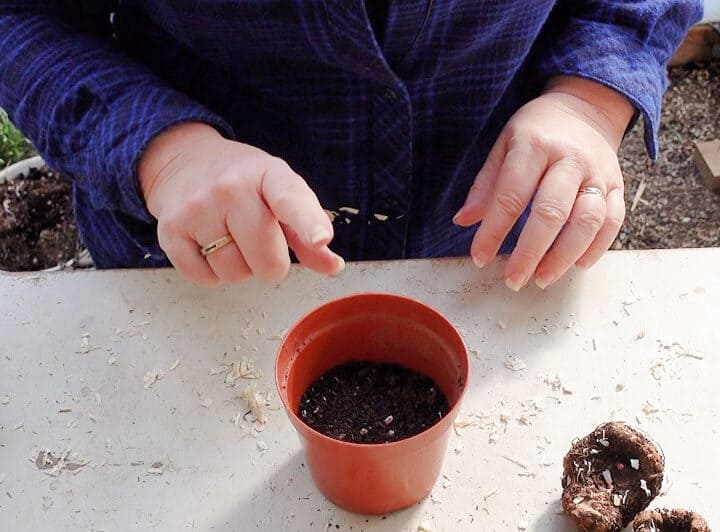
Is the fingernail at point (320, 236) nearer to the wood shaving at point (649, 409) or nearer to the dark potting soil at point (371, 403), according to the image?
the dark potting soil at point (371, 403)

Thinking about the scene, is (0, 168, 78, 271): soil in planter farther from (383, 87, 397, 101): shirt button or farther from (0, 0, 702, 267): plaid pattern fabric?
(383, 87, 397, 101): shirt button

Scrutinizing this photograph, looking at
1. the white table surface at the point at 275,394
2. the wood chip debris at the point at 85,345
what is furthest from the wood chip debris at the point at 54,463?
the wood chip debris at the point at 85,345

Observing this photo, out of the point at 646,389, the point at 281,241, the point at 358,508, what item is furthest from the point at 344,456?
the point at 646,389

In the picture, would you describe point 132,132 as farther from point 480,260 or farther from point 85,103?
point 480,260

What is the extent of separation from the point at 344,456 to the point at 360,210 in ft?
1.42

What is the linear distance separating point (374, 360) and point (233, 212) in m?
0.19

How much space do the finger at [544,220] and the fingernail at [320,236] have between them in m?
0.25

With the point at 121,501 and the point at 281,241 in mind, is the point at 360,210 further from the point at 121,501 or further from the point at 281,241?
the point at 121,501

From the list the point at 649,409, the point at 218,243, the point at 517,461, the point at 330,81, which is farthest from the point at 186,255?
the point at 649,409

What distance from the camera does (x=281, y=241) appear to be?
0.66 metres

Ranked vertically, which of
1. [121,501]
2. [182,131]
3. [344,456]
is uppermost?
[182,131]

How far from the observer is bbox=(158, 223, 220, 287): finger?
0.69m

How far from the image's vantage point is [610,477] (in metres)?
0.62

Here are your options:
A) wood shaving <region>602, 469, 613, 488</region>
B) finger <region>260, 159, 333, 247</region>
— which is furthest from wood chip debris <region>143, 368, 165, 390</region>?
wood shaving <region>602, 469, 613, 488</region>
